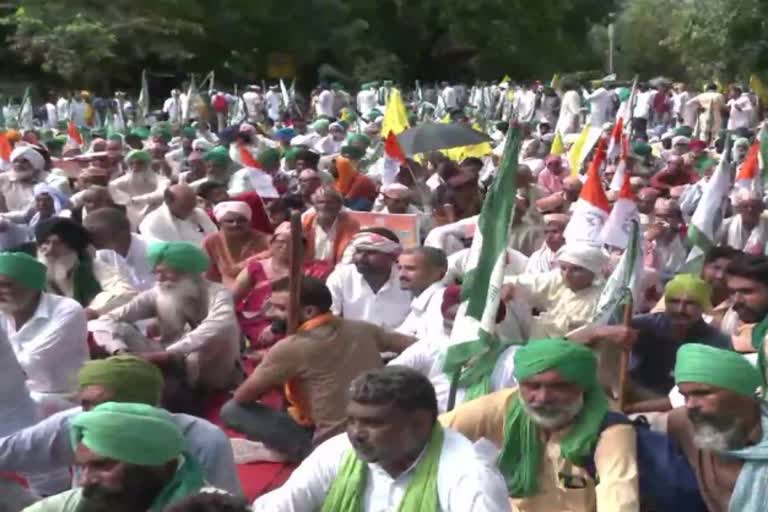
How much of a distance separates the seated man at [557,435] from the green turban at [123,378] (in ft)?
3.20

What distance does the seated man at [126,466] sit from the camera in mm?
3848

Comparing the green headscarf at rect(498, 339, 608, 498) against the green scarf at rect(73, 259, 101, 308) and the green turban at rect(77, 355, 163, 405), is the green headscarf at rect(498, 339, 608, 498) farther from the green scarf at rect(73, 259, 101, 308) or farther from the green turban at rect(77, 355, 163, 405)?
the green scarf at rect(73, 259, 101, 308)

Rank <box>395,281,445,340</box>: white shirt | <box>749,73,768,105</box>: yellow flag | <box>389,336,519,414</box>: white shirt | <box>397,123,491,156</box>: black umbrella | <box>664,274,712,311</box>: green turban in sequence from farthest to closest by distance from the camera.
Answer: <box>749,73,768,105</box>: yellow flag, <box>397,123,491,156</box>: black umbrella, <box>395,281,445,340</box>: white shirt, <box>664,274,712,311</box>: green turban, <box>389,336,519,414</box>: white shirt

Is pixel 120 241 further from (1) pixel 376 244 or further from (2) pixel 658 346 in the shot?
(2) pixel 658 346

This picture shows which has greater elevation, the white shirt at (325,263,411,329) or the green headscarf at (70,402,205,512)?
the green headscarf at (70,402,205,512)

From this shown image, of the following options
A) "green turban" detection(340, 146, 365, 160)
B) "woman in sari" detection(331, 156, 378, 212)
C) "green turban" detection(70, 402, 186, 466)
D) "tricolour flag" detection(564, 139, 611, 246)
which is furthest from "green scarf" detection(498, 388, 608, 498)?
"green turban" detection(340, 146, 365, 160)

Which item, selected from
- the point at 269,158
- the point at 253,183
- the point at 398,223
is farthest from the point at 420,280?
the point at 269,158

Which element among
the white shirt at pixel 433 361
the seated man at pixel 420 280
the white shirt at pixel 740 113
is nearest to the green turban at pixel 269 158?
the seated man at pixel 420 280

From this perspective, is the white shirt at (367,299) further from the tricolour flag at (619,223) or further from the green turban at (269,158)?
the green turban at (269,158)

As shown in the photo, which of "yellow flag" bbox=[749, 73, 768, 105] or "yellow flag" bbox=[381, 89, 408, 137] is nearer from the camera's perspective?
"yellow flag" bbox=[381, 89, 408, 137]

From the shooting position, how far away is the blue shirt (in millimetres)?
6582

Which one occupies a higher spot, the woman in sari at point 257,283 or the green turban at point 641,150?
the woman in sari at point 257,283

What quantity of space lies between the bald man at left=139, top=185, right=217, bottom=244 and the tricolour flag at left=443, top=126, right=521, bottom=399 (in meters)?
4.37

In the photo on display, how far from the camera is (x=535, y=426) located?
463cm
